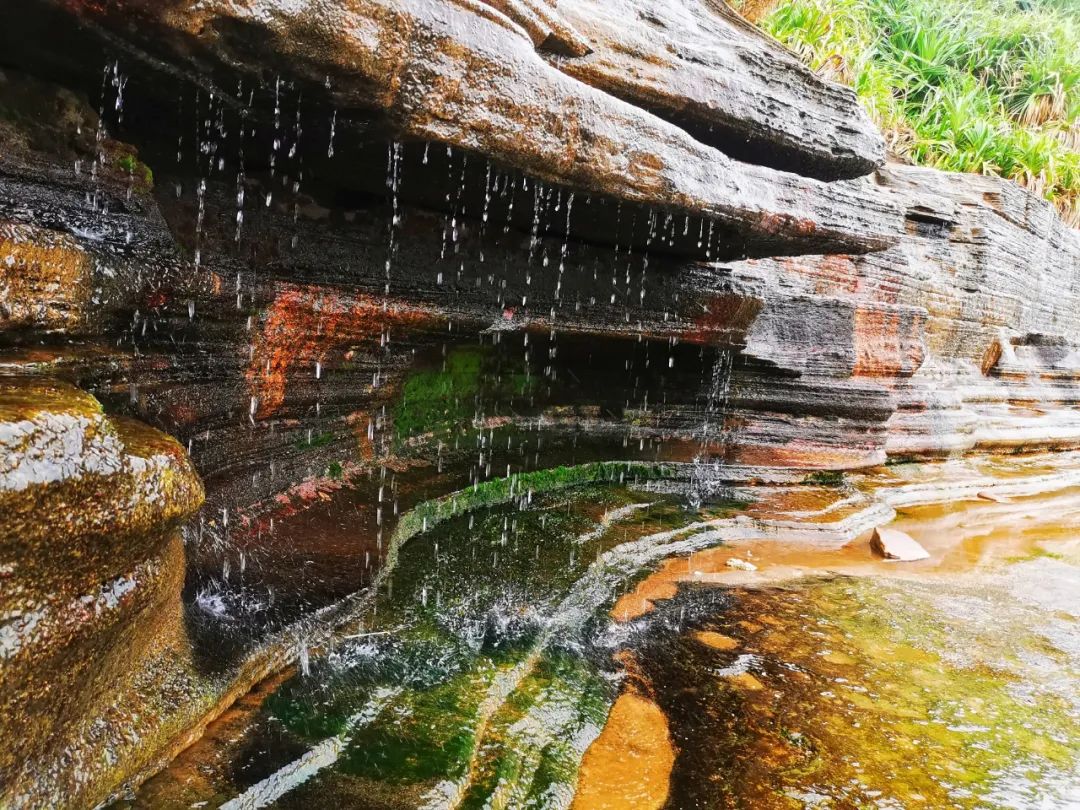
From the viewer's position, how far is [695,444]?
275 inches

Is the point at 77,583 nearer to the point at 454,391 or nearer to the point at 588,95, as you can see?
the point at 588,95

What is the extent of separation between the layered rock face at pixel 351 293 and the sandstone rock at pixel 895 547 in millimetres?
1624

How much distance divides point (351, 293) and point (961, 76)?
14.5 m

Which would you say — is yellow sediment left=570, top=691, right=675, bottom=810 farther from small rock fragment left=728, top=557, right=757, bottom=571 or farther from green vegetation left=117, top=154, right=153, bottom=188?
green vegetation left=117, top=154, right=153, bottom=188

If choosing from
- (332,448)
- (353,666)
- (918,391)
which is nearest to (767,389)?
(918,391)

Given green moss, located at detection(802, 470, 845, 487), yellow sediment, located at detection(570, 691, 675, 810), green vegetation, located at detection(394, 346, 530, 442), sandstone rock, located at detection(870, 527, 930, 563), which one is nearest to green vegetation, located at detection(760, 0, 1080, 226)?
green moss, located at detection(802, 470, 845, 487)

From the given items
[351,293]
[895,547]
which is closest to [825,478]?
[895,547]

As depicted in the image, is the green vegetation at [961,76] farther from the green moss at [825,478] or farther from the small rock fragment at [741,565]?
the small rock fragment at [741,565]

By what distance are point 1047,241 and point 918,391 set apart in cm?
486

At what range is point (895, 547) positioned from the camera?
17.4ft

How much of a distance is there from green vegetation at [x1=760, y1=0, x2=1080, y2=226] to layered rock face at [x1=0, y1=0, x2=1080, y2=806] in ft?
19.9

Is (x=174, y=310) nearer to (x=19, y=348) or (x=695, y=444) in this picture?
(x=19, y=348)

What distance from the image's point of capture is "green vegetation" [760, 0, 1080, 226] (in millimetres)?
11547

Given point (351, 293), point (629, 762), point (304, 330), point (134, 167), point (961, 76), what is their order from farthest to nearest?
point (961, 76) → point (351, 293) → point (304, 330) → point (134, 167) → point (629, 762)
